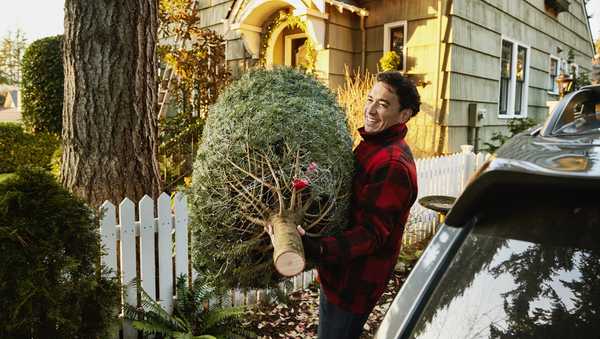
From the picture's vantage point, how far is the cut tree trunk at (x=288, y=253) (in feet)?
4.09

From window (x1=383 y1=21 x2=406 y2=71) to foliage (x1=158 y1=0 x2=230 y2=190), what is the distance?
117 inches

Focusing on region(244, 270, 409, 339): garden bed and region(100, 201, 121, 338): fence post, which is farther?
region(244, 270, 409, 339): garden bed

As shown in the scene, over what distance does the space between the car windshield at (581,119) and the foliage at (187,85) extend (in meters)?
6.04

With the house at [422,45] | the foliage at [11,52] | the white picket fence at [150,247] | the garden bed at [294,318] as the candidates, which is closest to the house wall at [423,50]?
the house at [422,45]

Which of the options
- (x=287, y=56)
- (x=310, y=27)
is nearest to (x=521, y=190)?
(x=310, y=27)

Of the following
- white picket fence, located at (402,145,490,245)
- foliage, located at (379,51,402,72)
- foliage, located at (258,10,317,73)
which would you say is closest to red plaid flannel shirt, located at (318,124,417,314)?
white picket fence, located at (402,145,490,245)

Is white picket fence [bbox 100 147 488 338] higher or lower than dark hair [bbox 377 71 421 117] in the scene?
lower

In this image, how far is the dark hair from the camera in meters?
1.79

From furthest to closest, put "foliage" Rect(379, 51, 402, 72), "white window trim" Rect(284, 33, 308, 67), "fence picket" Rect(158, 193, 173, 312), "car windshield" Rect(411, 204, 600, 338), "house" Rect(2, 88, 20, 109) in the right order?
"house" Rect(2, 88, 20, 109), "white window trim" Rect(284, 33, 308, 67), "foliage" Rect(379, 51, 402, 72), "fence picket" Rect(158, 193, 173, 312), "car windshield" Rect(411, 204, 600, 338)

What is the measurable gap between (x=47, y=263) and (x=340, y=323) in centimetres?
142

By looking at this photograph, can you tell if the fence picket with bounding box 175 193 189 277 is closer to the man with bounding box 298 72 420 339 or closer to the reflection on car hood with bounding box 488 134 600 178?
the man with bounding box 298 72 420 339

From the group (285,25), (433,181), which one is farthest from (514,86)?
(433,181)

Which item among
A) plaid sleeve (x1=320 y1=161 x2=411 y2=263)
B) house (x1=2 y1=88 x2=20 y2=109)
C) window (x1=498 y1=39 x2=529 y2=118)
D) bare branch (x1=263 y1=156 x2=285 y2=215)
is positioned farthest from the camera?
house (x1=2 y1=88 x2=20 y2=109)

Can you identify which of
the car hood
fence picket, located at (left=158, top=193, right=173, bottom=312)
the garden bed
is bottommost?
the garden bed
